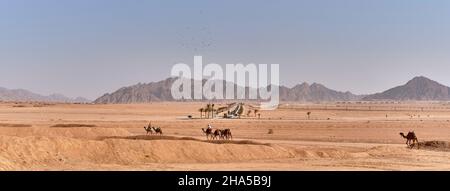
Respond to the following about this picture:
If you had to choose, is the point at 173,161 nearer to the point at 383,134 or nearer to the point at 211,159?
the point at 211,159

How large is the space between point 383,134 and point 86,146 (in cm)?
3991

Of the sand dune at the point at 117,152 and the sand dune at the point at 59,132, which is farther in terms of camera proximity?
the sand dune at the point at 59,132

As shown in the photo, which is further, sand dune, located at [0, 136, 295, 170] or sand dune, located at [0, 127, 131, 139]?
sand dune, located at [0, 127, 131, 139]

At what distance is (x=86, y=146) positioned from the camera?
29141mm

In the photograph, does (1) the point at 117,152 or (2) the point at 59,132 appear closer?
(1) the point at 117,152

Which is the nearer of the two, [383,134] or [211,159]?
[211,159]

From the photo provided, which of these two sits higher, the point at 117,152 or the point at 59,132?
the point at 59,132
